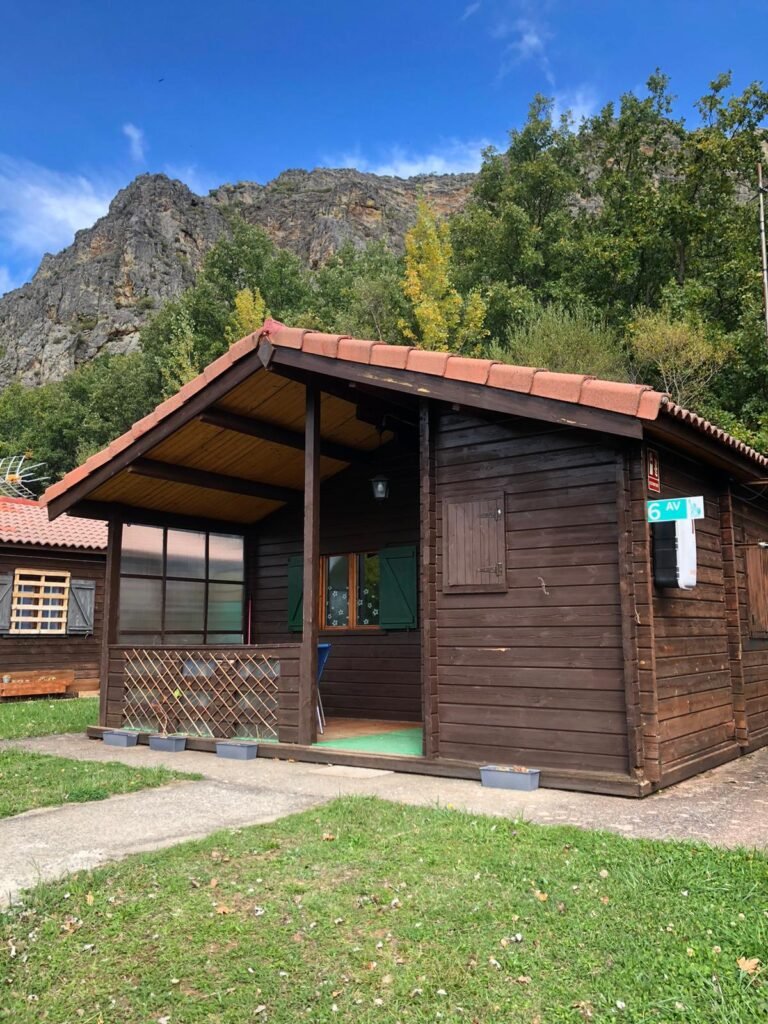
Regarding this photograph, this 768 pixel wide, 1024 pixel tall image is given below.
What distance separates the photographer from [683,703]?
5.48m

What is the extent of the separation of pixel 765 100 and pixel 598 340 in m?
9.26

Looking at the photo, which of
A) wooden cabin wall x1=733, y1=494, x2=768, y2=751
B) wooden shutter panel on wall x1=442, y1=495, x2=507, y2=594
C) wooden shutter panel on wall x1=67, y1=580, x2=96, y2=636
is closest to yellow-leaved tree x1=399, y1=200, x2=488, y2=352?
wooden shutter panel on wall x1=67, y1=580, x2=96, y2=636

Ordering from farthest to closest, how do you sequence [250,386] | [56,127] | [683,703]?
[56,127] → [250,386] → [683,703]

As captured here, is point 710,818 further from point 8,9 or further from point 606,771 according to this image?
point 8,9

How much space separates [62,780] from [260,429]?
3.68 meters

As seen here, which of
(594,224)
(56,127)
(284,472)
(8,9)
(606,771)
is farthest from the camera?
(56,127)

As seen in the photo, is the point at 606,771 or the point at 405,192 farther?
the point at 405,192

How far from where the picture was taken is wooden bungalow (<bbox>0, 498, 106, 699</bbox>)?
42.0 feet

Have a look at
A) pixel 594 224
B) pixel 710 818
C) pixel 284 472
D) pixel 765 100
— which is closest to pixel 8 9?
pixel 594 224

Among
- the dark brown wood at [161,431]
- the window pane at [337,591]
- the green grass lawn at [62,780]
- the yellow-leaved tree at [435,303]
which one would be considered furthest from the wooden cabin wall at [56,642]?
the yellow-leaved tree at [435,303]

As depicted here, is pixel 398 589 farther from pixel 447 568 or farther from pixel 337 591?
pixel 447 568

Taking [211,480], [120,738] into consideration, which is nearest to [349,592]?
[211,480]

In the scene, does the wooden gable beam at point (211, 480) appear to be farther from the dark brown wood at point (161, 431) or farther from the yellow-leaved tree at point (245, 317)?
the yellow-leaved tree at point (245, 317)

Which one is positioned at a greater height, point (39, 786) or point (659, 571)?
point (659, 571)
